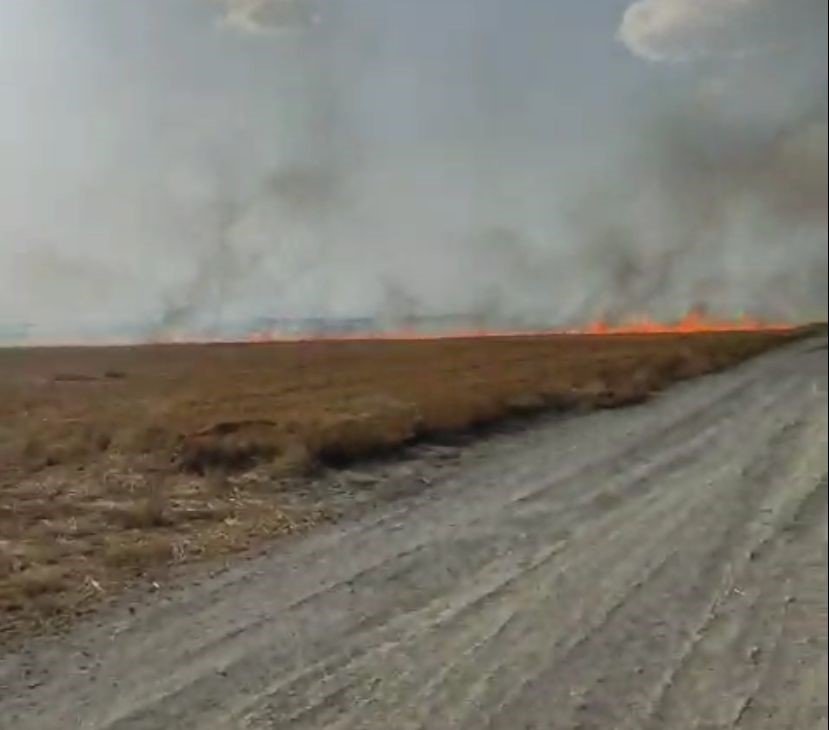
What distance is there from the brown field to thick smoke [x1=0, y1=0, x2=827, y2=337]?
6cm

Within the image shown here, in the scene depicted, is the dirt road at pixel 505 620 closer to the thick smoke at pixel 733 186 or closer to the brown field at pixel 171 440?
the brown field at pixel 171 440

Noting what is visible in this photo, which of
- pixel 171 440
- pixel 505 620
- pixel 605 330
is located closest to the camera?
pixel 171 440

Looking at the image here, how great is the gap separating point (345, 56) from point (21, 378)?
28.8 inches

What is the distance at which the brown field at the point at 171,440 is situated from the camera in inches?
46.6

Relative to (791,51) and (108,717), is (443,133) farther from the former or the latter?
(108,717)

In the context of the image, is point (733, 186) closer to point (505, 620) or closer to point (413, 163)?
point (413, 163)

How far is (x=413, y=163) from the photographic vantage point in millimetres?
1743

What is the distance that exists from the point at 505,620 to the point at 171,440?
0.64 meters

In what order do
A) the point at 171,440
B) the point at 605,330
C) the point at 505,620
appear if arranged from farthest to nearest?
1. the point at 605,330
2. the point at 505,620
3. the point at 171,440

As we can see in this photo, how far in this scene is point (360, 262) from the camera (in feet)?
5.45

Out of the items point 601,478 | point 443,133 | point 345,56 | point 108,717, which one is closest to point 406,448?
point 601,478

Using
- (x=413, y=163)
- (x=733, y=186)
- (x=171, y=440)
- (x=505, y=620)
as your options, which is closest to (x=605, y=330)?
(x=733, y=186)

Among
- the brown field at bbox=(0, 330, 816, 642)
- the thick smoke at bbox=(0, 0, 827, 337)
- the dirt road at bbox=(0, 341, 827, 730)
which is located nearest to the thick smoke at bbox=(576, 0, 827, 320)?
the thick smoke at bbox=(0, 0, 827, 337)

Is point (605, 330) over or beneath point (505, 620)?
over
